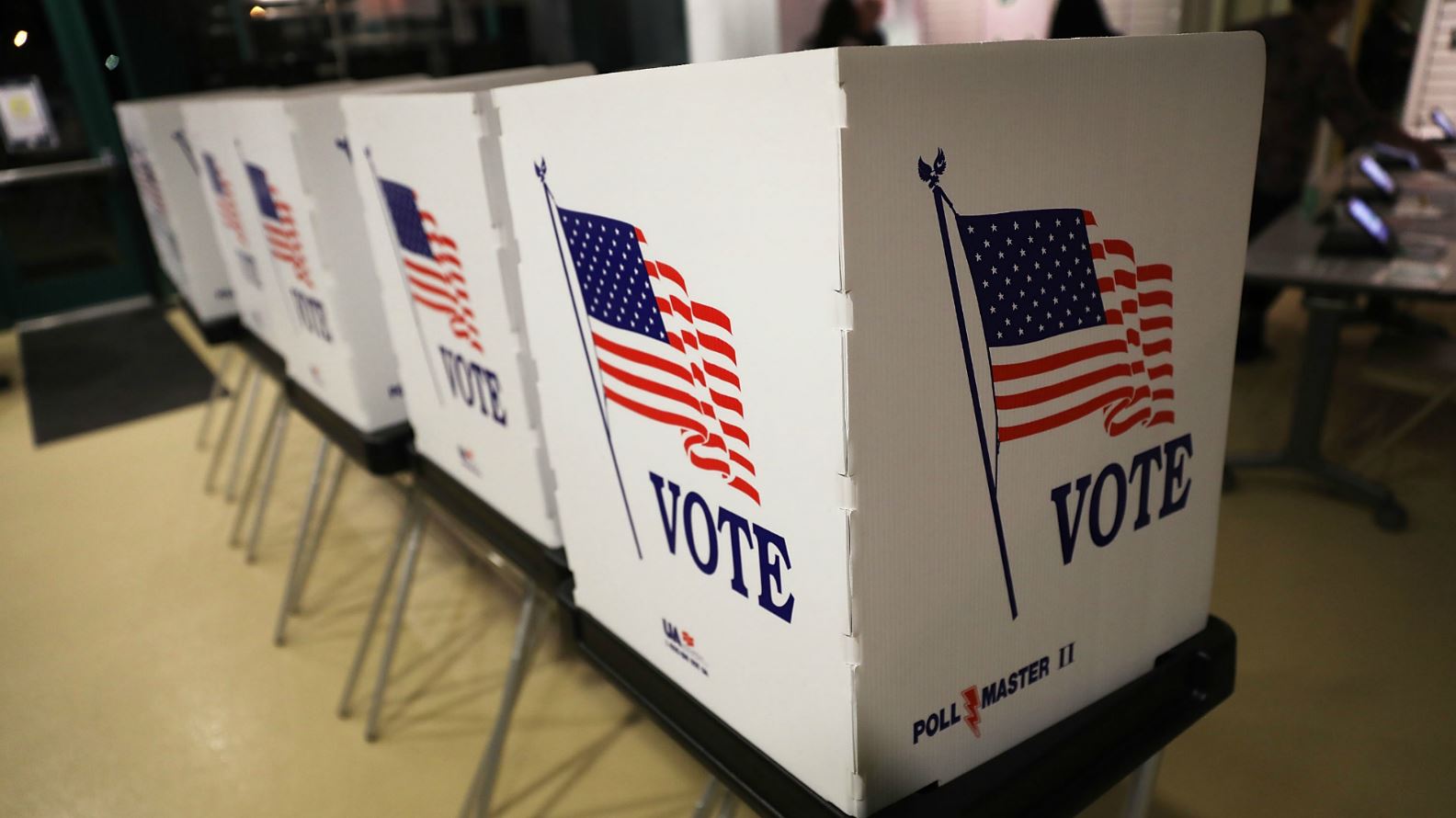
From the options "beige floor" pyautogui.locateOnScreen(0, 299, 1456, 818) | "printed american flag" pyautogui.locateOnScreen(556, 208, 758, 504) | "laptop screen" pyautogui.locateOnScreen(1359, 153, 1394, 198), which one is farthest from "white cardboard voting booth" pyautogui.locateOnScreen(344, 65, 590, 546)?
"laptop screen" pyautogui.locateOnScreen(1359, 153, 1394, 198)

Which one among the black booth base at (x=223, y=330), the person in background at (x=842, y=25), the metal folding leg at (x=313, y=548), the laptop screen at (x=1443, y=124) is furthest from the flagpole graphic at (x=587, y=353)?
the laptop screen at (x=1443, y=124)

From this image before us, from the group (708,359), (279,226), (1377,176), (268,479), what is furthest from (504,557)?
(1377,176)

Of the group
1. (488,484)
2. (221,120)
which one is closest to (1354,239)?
(488,484)

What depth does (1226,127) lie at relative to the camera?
84cm

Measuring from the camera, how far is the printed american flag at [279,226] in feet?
5.63

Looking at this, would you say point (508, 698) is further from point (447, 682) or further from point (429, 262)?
point (429, 262)

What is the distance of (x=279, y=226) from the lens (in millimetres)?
1794

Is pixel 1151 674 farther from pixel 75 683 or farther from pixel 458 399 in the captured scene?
pixel 75 683

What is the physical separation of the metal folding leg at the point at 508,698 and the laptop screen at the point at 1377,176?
3.19 meters

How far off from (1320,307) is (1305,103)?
102 cm

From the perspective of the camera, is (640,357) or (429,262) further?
(429,262)

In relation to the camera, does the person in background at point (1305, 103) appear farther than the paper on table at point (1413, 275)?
Yes

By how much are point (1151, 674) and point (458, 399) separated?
996 millimetres

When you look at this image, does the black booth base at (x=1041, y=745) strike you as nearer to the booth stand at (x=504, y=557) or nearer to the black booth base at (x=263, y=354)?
the booth stand at (x=504, y=557)
